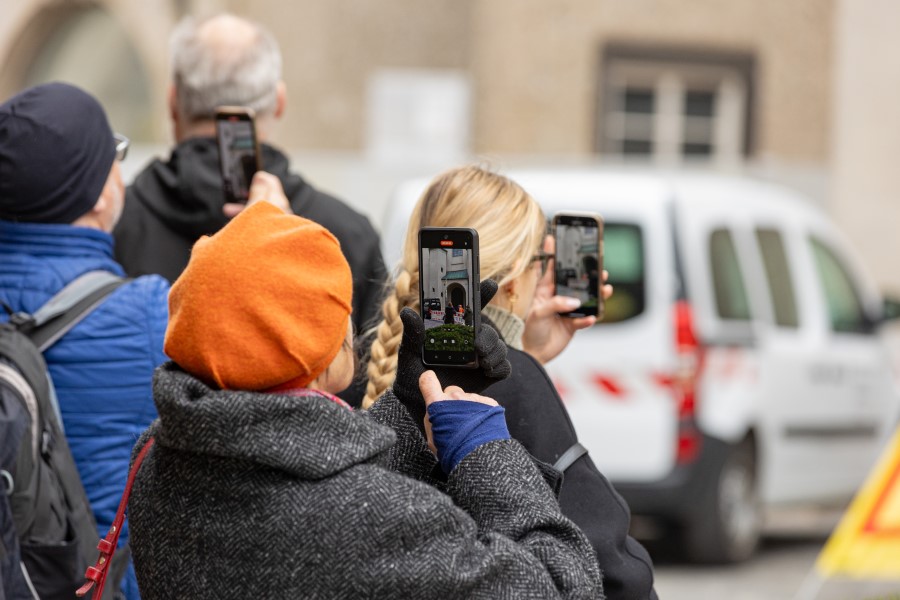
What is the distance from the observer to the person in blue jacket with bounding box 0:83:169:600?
3.27 metres

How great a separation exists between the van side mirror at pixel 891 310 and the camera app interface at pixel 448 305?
7492 millimetres

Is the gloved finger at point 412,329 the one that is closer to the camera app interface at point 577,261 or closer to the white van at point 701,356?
the camera app interface at point 577,261

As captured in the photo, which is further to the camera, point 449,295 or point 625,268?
point 625,268

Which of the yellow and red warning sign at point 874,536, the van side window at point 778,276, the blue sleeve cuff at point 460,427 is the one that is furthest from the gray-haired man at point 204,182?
the van side window at point 778,276

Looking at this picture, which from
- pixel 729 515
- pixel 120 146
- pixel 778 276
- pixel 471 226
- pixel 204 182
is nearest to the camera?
pixel 471 226

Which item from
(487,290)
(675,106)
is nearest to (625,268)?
(487,290)

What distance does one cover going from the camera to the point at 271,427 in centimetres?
215

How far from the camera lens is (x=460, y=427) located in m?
2.38

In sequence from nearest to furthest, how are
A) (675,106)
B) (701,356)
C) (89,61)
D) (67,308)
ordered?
1. (67,308)
2. (701,356)
3. (675,106)
4. (89,61)

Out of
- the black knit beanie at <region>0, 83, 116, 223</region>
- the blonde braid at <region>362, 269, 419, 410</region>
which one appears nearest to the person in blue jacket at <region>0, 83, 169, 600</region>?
the black knit beanie at <region>0, 83, 116, 223</region>

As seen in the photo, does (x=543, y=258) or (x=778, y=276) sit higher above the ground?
(x=543, y=258)

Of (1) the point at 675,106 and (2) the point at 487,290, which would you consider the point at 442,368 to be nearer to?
(2) the point at 487,290

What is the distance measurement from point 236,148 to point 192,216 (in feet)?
0.89

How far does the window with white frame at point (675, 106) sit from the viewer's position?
15.7 metres
